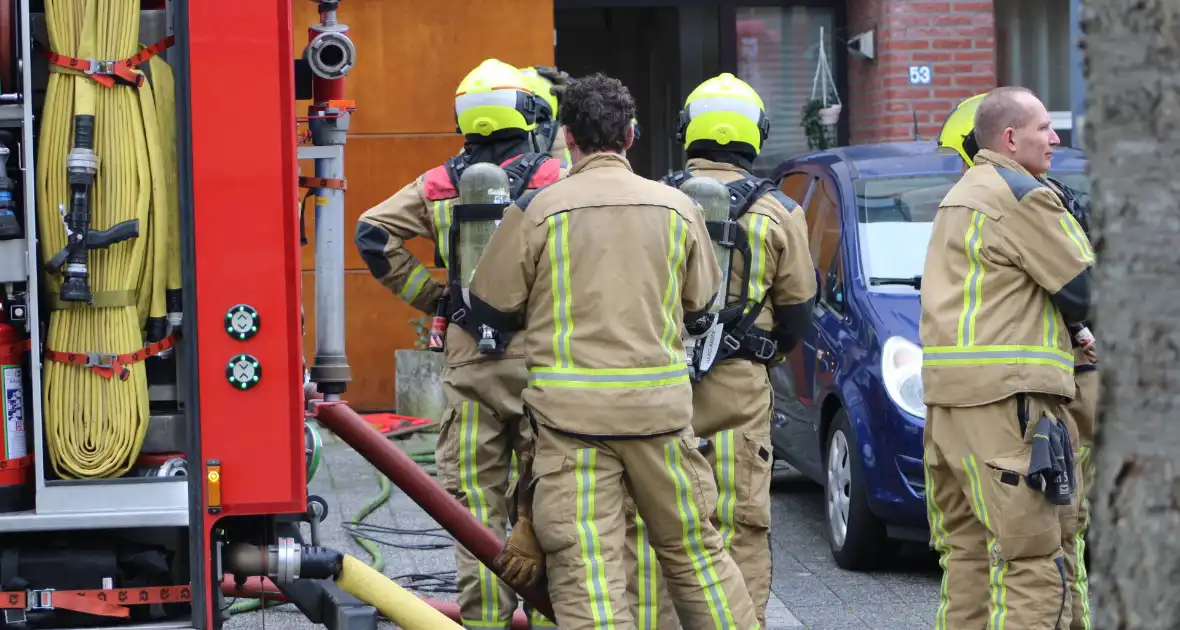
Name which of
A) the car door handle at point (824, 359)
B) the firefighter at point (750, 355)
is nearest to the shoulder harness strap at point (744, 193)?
the firefighter at point (750, 355)

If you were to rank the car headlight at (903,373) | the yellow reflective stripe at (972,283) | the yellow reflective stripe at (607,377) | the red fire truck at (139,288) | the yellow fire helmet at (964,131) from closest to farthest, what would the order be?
the red fire truck at (139,288)
the yellow reflective stripe at (607,377)
the yellow reflective stripe at (972,283)
the yellow fire helmet at (964,131)
the car headlight at (903,373)

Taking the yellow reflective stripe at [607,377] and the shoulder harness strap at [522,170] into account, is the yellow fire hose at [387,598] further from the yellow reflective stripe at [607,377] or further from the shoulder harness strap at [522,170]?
the shoulder harness strap at [522,170]

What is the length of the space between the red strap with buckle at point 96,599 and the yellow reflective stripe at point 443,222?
1.69m

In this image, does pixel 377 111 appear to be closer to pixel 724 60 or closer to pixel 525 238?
pixel 724 60

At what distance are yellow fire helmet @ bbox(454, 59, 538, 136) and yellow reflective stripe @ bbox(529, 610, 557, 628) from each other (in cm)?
159

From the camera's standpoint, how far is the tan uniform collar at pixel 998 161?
15.2 feet

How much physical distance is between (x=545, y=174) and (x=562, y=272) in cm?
99

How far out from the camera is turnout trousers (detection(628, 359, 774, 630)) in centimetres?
514

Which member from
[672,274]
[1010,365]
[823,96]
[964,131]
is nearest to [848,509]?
[964,131]

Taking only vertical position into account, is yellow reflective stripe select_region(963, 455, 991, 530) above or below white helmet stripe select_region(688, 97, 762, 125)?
below

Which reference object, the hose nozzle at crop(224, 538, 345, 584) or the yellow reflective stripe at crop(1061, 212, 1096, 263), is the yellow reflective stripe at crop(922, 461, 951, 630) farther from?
the hose nozzle at crop(224, 538, 345, 584)

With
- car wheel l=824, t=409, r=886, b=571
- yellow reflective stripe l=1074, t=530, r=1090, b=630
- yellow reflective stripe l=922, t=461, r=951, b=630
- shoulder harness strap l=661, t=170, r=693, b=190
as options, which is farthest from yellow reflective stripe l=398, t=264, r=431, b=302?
yellow reflective stripe l=1074, t=530, r=1090, b=630

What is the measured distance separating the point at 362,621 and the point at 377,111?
7.29 m

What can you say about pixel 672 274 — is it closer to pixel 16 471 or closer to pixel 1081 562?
pixel 1081 562
